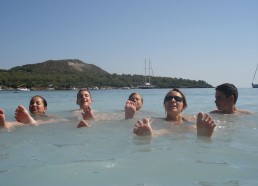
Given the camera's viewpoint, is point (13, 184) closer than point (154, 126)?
Yes

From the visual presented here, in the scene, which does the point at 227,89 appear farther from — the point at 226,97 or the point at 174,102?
the point at 174,102

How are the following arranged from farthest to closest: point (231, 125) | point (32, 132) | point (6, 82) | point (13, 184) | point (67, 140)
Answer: point (6, 82)
point (231, 125)
point (32, 132)
point (67, 140)
point (13, 184)

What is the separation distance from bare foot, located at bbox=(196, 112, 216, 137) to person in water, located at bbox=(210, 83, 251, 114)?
2.64 metres

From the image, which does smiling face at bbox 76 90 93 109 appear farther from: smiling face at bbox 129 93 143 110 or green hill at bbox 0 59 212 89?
green hill at bbox 0 59 212 89

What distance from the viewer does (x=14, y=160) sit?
10.9 ft

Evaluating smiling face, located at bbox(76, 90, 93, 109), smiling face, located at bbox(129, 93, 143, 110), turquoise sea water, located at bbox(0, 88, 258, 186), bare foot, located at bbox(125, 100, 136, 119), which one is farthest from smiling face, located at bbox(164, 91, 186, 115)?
smiling face, located at bbox(76, 90, 93, 109)

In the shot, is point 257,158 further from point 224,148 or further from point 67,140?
point 67,140

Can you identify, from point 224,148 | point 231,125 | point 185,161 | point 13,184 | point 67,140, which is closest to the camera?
point 13,184

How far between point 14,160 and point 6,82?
7779 cm

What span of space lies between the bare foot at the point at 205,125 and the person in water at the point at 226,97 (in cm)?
264

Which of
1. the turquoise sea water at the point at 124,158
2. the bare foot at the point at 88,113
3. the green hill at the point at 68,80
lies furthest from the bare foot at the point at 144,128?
the green hill at the point at 68,80

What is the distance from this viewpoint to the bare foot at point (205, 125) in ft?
14.4

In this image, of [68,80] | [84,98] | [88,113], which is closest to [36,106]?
[84,98]

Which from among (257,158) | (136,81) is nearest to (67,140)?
(257,158)
